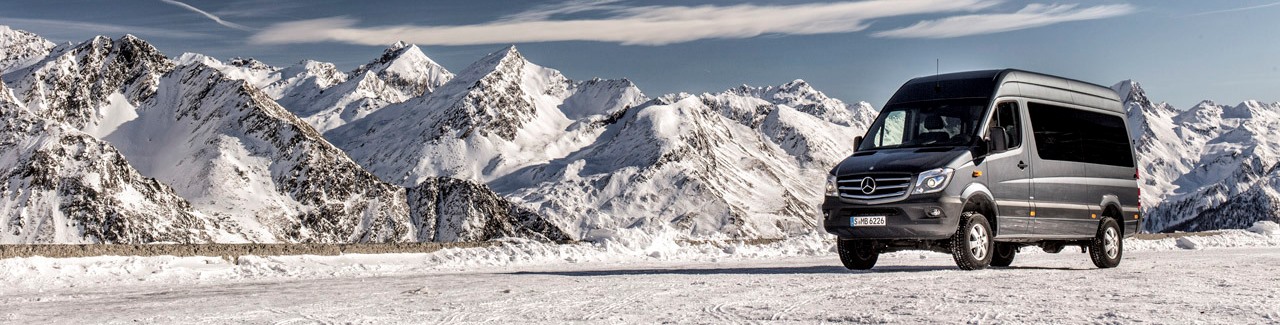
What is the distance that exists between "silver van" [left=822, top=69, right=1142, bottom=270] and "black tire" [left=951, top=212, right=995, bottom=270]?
0.02m

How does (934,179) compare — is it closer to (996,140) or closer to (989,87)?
(996,140)

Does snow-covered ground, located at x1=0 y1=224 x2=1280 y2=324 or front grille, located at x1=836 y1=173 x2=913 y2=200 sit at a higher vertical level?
front grille, located at x1=836 y1=173 x2=913 y2=200

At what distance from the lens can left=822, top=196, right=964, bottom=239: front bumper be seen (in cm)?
1588

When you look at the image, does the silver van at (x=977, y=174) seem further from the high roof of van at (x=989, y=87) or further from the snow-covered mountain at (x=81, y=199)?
the snow-covered mountain at (x=81, y=199)

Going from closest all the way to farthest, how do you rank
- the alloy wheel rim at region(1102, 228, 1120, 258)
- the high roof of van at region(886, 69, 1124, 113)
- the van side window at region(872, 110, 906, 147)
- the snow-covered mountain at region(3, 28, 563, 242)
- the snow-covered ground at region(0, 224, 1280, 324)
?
1. the snow-covered ground at region(0, 224, 1280, 324)
2. the high roof of van at region(886, 69, 1124, 113)
3. the van side window at region(872, 110, 906, 147)
4. the alloy wheel rim at region(1102, 228, 1120, 258)
5. the snow-covered mountain at region(3, 28, 563, 242)

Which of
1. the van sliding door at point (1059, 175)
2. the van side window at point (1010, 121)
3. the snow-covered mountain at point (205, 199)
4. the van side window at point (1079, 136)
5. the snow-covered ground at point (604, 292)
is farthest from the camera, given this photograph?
the snow-covered mountain at point (205, 199)

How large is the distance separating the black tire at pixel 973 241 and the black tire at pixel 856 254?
63.9 inches

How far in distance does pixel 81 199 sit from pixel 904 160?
14378 centimetres

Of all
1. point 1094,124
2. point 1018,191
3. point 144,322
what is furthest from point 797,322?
point 1094,124

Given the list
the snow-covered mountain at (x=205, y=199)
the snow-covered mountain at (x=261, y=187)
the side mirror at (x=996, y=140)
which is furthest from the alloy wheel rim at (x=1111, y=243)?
the snow-covered mountain at (x=261, y=187)

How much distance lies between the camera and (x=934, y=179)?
52.2 feet

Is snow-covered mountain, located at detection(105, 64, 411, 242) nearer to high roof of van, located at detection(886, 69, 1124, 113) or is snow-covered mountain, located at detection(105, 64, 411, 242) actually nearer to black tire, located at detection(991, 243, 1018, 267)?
black tire, located at detection(991, 243, 1018, 267)

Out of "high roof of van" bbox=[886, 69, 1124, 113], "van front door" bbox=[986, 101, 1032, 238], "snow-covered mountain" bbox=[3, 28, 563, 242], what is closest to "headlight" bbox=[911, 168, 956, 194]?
"van front door" bbox=[986, 101, 1032, 238]

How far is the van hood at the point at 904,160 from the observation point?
16.0 meters
